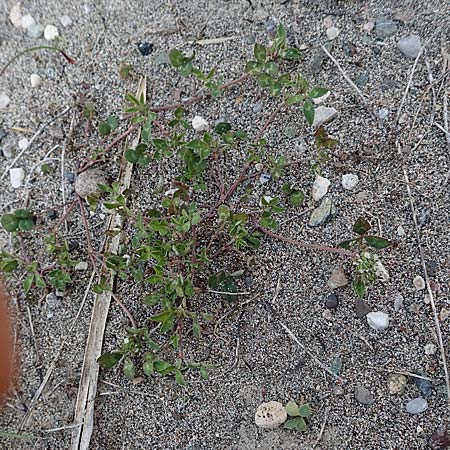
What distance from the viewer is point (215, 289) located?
1.63m

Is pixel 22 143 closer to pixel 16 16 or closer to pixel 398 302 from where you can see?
pixel 16 16

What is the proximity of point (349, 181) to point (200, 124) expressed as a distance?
424 millimetres

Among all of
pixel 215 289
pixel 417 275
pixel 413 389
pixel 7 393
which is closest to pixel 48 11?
pixel 215 289

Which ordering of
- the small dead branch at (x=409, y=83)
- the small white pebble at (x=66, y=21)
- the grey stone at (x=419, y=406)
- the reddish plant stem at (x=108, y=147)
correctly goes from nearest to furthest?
the grey stone at (x=419, y=406)
the small dead branch at (x=409, y=83)
the reddish plant stem at (x=108, y=147)
the small white pebble at (x=66, y=21)

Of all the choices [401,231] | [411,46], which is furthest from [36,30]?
[401,231]

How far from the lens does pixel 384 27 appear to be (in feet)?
5.51

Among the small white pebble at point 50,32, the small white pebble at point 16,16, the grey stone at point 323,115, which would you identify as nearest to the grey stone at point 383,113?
the grey stone at point 323,115

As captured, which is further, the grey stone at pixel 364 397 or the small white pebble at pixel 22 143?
the small white pebble at pixel 22 143

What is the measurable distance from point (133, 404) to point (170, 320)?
11.1 inches

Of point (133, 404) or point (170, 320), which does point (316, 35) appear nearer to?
point (170, 320)

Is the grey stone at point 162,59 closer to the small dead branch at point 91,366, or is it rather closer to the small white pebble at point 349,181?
the small dead branch at point 91,366

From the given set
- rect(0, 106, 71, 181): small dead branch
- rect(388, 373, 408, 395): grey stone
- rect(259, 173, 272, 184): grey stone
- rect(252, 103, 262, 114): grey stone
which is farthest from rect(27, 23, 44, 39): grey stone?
rect(388, 373, 408, 395): grey stone

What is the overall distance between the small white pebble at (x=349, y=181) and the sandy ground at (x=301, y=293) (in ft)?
0.04

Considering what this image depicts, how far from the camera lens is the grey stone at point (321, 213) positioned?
1620 millimetres
